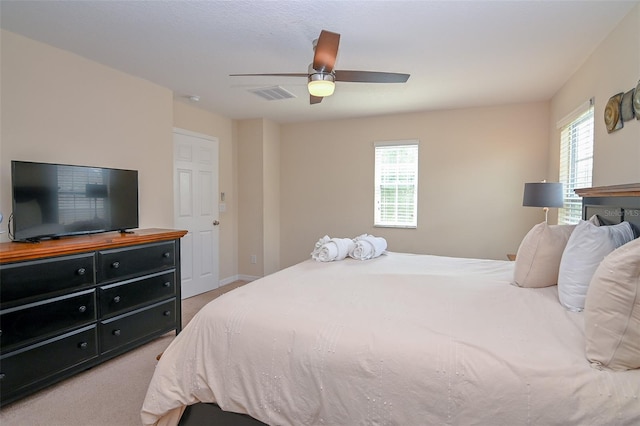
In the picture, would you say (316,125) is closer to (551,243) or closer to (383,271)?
(383,271)

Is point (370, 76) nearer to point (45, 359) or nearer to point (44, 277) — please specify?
point (44, 277)

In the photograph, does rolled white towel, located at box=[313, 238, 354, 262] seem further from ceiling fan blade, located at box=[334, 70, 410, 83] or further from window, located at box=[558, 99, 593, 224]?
window, located at box=[558, 99, 593, 224]

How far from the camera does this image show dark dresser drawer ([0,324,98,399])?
6.48ft

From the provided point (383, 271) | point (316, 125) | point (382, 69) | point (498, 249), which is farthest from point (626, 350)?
point (316, 125)

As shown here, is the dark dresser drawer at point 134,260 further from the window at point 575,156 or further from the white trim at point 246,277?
the window at point 575,156

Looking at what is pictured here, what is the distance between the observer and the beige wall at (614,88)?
79.2 inches

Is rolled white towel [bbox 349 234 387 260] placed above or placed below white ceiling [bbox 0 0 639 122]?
below

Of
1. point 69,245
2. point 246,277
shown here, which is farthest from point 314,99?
point 246,277

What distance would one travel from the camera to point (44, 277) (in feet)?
6.96

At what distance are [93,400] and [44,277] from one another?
856mm

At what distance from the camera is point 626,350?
1107 mm

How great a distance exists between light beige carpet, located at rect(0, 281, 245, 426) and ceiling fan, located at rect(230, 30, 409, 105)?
232 cm

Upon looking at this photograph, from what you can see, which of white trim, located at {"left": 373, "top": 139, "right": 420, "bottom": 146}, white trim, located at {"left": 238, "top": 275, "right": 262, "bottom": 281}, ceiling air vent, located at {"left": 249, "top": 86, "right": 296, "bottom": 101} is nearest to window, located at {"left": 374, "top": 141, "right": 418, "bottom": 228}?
white trim, located at {"left": 373, "top": 139, "right": 420, "bottom": 146}

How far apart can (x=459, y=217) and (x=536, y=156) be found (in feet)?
3.73
